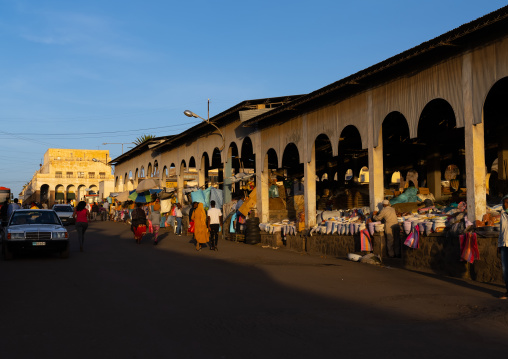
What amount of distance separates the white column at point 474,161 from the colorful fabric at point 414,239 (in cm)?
154

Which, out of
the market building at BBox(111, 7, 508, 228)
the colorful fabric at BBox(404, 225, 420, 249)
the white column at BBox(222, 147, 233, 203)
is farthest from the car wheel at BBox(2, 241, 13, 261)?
the white column at BBox(222, 147, 233, 203)

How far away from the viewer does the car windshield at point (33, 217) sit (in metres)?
18.3

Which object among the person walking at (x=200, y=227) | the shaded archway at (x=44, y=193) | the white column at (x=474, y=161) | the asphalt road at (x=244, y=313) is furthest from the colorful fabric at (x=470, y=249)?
the shaded archway at (x=44, y=193)

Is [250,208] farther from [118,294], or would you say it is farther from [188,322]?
[188,322]

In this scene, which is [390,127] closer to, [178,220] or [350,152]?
[350,152]

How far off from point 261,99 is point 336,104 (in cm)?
742

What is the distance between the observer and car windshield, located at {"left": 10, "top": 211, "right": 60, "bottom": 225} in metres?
18.3

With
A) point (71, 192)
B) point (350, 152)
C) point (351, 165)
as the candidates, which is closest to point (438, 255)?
point (350, 152)

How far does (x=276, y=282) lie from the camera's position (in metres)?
12.4

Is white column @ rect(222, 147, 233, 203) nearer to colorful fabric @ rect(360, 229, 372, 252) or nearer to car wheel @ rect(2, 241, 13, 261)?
colorful fabric @ rect(360, 229, 372, 252)

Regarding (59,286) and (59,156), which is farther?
(59,156)

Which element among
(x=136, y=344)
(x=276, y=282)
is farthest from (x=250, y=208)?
(x=136, y=344)

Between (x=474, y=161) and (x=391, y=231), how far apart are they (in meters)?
Result: 3.33

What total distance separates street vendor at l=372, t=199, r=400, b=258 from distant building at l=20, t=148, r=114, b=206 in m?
88.6
